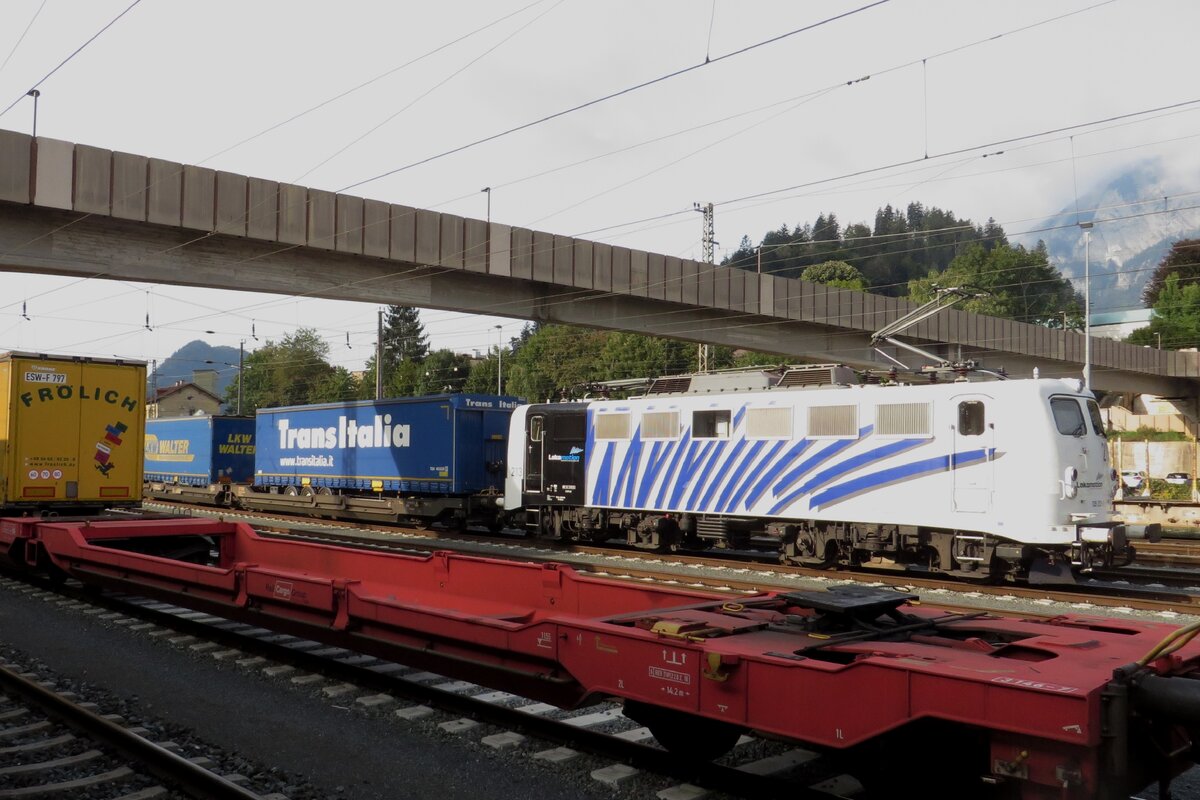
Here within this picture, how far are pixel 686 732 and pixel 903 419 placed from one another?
10523mm

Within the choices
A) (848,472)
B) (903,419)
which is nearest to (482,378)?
(848,472)

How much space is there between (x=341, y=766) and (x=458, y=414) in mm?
17039

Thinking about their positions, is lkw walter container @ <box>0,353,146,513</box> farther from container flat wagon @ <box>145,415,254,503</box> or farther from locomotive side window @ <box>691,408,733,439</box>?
container flat wagon @ <box>145,415,254,503</box>

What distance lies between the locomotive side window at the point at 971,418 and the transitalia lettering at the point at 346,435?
555 inches

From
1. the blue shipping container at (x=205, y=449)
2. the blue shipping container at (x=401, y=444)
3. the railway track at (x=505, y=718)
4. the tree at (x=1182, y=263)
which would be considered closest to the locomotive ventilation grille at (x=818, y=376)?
the blue shipping container at (x=401, y=444)

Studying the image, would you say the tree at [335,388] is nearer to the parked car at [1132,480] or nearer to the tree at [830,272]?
the tree at [830,272]

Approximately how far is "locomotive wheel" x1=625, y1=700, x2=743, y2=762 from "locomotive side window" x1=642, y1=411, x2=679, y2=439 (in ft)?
41.0

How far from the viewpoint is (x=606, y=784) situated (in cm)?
560

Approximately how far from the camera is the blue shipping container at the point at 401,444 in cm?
2273

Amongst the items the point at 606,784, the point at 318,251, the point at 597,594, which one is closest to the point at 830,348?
the point at 318,251

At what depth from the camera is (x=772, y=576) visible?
1534 centimetres

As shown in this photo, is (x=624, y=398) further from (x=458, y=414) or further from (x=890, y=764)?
(x=890, y=764)

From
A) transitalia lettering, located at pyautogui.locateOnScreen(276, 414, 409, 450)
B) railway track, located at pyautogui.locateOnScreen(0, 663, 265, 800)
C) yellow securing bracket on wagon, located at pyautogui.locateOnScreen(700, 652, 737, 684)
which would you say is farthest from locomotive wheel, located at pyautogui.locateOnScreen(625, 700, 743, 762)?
transitalia lettering, located at pyautogui.locateOnScreen(276, 414, 409, 450)

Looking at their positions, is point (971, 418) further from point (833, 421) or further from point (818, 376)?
point (818, 376)
